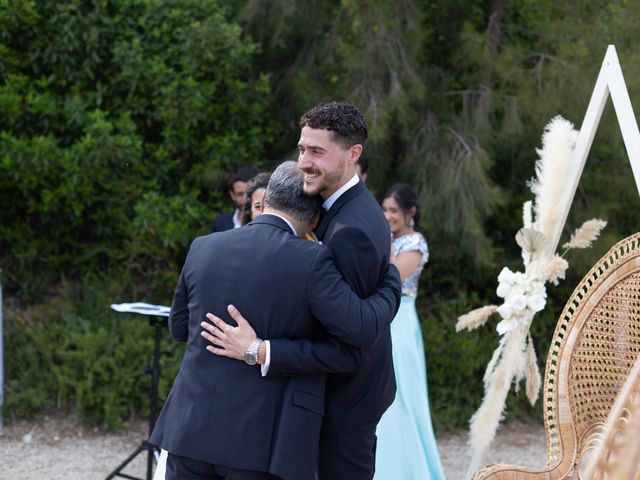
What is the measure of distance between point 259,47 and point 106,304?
2.20 meters

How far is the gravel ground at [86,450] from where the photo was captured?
5.31 meters

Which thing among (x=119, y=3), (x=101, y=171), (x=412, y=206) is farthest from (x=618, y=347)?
(x=119, y=3)

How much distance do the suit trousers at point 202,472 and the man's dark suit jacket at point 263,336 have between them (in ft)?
0.17

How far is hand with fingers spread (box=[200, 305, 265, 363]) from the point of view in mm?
2643

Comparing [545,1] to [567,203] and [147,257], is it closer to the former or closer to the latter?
[567,203]

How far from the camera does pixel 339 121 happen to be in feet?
9.42

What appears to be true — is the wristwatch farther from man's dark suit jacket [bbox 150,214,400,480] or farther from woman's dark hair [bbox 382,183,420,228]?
woman's dark hair [bbox 382,183,420,228]

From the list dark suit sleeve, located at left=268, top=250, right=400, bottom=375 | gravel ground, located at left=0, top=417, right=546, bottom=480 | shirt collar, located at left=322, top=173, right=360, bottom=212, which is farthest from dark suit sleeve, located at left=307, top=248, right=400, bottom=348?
gravel ground, located at left=0, top=417, right=546, bottom=480

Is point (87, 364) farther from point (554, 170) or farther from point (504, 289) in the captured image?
point (554, 170)

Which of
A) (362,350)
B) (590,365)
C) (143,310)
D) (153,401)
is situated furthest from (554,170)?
(153,401)

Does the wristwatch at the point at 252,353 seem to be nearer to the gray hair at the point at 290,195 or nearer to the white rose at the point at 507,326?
the gray hair at the point at 290,195

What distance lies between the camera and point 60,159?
5.95 metres

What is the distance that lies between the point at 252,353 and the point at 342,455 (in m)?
0.53

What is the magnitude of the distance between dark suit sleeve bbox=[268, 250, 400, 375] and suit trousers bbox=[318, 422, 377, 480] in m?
0.29
